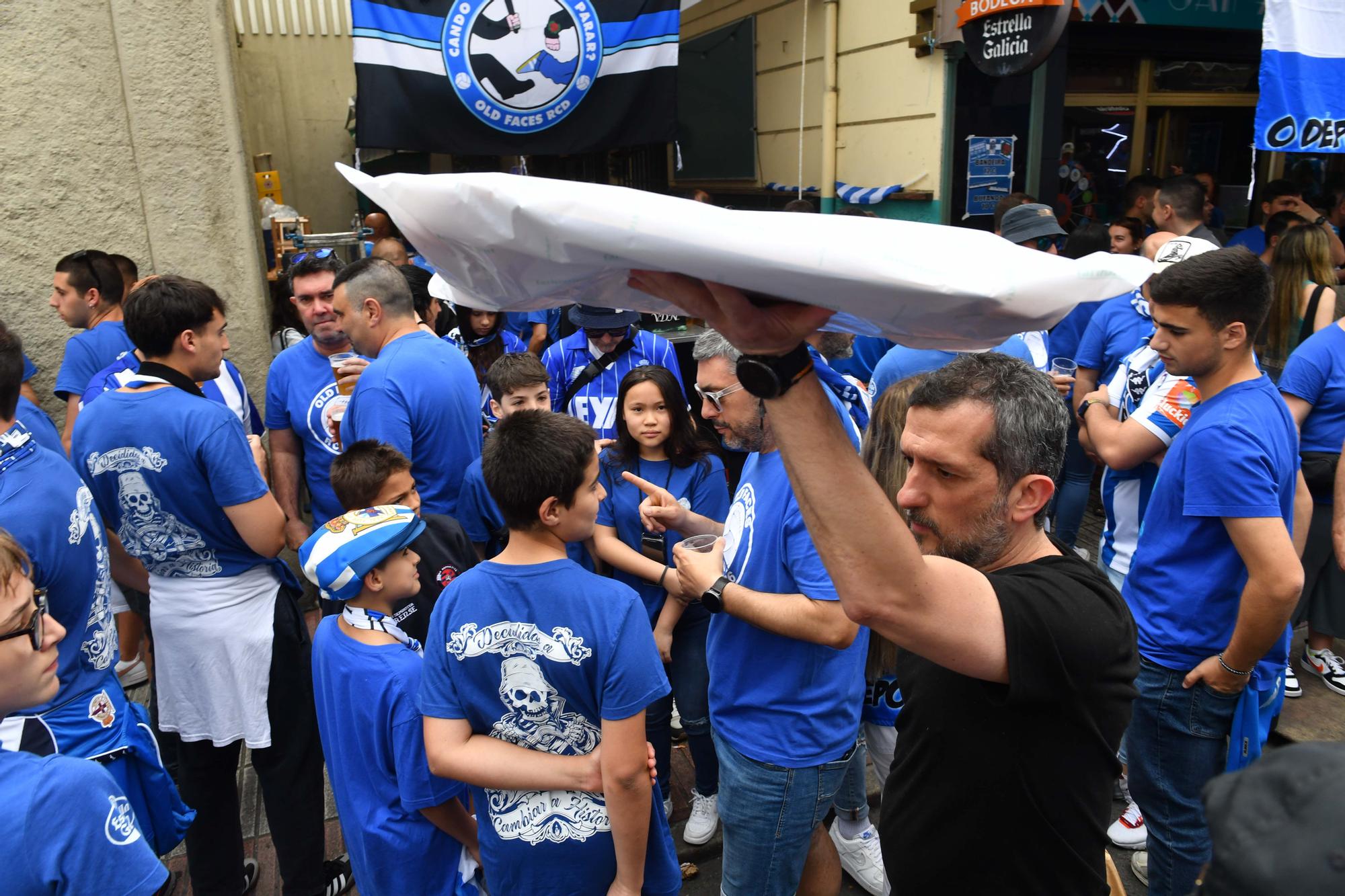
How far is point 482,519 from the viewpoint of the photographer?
3.58m

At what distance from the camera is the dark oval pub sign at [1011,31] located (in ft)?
17.8

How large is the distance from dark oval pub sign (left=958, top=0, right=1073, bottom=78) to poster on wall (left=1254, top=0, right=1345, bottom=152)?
1.58 meters

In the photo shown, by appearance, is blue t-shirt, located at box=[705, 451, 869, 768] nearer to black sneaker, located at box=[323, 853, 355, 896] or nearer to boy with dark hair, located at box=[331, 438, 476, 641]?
boy with dark hair, located at box=[331, 438, 476, 641]

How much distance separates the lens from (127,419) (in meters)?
2.81

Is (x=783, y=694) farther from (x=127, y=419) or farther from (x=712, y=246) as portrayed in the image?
(x=127, y=419)

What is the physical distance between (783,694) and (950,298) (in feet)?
5.39

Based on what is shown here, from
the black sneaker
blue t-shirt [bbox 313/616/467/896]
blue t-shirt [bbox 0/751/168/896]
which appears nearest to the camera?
blue t-shirt [bbox 0/751/168/896]

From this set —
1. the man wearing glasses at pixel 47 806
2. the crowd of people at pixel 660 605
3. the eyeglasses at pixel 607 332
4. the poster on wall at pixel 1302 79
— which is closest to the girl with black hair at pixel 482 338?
→ the eyeglasses at pixel 607 332

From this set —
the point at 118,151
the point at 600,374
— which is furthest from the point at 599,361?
the point at 118,151

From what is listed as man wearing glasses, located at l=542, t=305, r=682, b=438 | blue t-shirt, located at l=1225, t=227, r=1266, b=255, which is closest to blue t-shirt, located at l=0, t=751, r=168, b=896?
man wearing glasses, located at l=542, t=305, r=682, b=438

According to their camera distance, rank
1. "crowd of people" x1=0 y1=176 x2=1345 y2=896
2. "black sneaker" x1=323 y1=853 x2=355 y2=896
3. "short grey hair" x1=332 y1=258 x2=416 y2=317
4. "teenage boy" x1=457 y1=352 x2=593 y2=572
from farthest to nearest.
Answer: "short grey hair" x1=332 y1=258 x2=416 y2=317
"teenage boy" x1=457 y1=352 x2=593 y2=572
"black sneaker" x1=323 y1=853 x2=355 y2=896
"crowd of people" x1=0 y1=176 x2=1345 y2=896

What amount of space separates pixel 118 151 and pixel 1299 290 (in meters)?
6.41

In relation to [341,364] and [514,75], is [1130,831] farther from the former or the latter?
[514,75]

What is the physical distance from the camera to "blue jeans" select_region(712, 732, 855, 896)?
7.89ft
